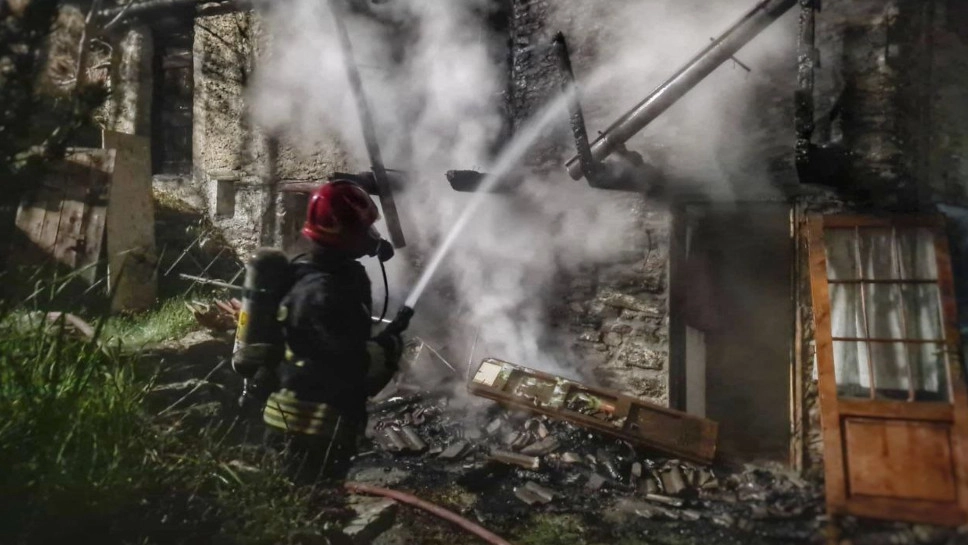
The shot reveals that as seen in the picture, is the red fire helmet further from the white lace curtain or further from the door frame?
the white lace curtain

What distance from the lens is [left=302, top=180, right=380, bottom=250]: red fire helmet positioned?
4.04m

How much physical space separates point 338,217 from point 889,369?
14.4 ft

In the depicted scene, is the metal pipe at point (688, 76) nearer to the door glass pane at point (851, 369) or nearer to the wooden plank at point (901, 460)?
the door glass pane at point (851, 369)

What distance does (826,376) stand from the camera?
16.3 ft

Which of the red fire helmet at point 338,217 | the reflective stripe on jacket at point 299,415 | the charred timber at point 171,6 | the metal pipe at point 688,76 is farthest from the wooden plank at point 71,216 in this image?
the metal pipe at point 688,76

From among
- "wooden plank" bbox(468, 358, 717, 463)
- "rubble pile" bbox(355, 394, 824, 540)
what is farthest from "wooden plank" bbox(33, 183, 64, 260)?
"wooden plank" bbox(468, 358, 717, 463)

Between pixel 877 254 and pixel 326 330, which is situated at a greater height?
pixel 877 254

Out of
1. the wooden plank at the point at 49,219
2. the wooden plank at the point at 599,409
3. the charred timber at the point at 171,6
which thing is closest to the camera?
the wooden plank at the point at 599,409

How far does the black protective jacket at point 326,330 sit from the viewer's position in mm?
4027

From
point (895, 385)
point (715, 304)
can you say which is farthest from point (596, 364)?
point (895, 385)

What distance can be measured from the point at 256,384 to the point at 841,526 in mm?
4219

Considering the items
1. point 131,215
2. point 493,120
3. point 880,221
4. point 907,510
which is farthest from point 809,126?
point 131,215

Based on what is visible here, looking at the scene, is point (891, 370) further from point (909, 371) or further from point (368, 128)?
point (368, 128)

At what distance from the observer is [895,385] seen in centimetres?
486
